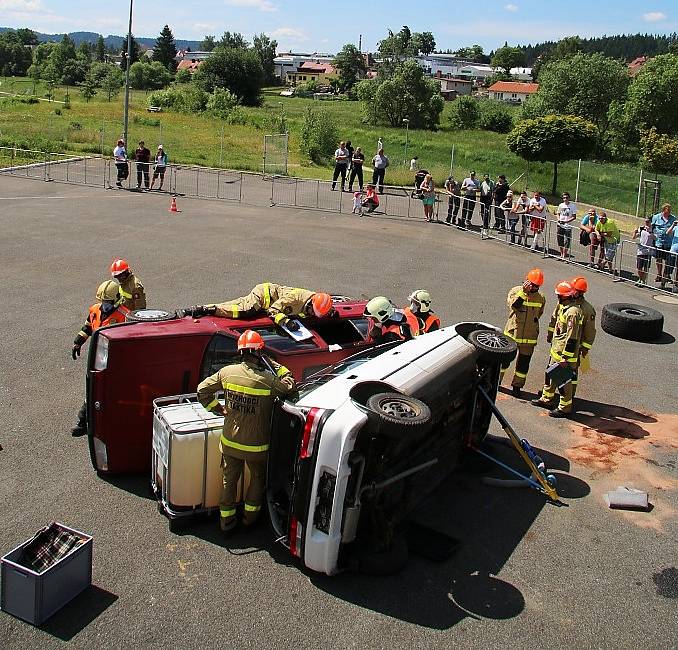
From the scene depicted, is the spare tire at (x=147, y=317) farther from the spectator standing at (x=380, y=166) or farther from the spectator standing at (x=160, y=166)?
the spectator standing at (x=380, y=166)

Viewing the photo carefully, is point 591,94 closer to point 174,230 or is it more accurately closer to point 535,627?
point 174,230

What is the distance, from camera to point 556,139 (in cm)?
2989

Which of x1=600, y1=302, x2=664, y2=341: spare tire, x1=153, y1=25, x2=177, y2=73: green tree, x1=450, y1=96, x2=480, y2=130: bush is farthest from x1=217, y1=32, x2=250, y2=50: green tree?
x1=600, y1=302, x2=664, y2=341: spare tire

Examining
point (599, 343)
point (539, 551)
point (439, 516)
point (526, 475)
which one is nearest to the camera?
point (539, 551)

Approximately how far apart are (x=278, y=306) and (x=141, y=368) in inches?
66.0

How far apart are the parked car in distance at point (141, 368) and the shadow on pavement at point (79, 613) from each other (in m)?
1.64

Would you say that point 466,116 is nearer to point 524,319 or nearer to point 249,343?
point 524,319

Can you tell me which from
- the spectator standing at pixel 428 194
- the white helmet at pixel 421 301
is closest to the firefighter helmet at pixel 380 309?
the white helmet at pixel 421 301

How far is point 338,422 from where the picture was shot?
546 centimetres

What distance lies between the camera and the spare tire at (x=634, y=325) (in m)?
12.9

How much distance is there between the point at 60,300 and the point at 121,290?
456 cm

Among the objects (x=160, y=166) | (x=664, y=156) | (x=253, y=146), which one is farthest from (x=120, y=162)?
(x=664, y=156)

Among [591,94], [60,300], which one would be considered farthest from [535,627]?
[591,94]

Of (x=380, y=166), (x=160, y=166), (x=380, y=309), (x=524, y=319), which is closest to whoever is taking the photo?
(x=380, y=309)
